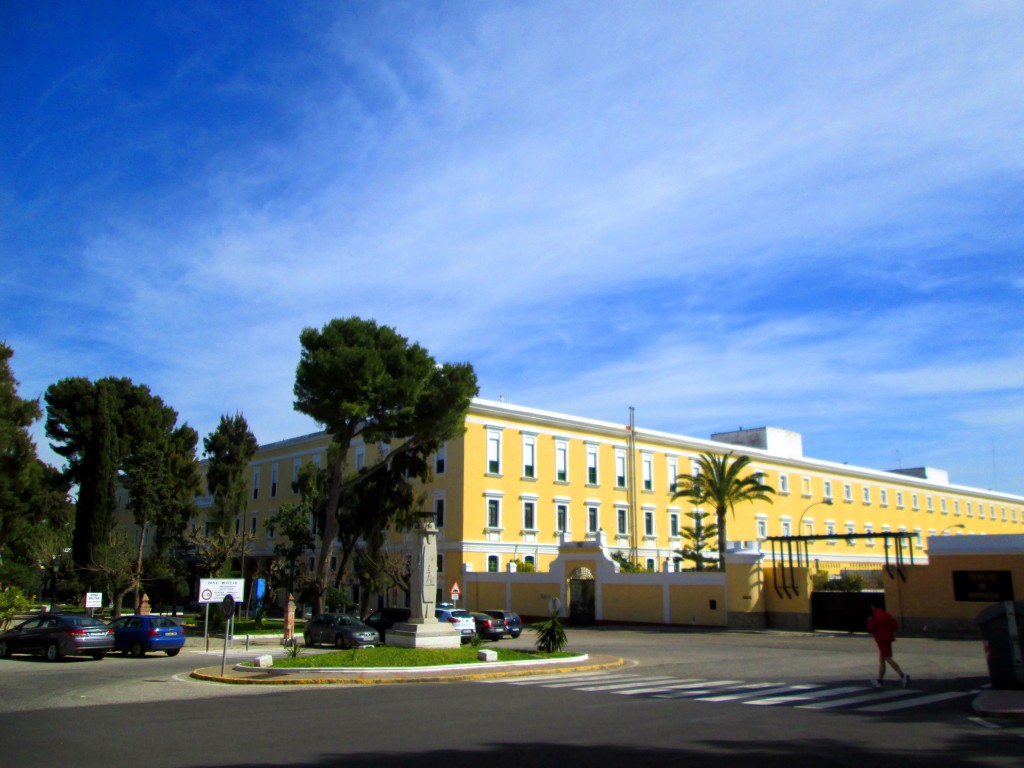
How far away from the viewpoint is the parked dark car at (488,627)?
3197 cm

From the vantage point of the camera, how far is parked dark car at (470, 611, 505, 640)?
32.0 meters

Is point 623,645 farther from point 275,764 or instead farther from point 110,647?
point 275,764

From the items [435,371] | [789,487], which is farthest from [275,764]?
[789,487]

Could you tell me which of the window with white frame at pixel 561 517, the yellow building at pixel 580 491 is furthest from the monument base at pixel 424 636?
the window with white frame at pixel 561 517

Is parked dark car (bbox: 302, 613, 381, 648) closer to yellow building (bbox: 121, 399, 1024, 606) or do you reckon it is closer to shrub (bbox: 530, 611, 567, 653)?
shrub (bbox: 530, 611, 567, 653)

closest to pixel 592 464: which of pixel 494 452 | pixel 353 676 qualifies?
pixel 494 452

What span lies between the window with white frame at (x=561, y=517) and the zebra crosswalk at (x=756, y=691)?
3537 centimetres

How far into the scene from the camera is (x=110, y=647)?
84.0 ft

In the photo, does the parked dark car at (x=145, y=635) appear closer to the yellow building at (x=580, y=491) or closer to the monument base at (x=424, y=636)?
the monument base at (x=424, y=636)

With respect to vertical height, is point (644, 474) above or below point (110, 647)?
above

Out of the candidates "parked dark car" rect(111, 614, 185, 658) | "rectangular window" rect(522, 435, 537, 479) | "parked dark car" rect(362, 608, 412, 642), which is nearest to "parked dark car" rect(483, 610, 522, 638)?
"parked dark car" rect(362, 608, 412, 642)

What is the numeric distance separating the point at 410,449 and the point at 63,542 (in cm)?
2294

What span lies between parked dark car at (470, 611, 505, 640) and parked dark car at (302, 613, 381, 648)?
4475 mm

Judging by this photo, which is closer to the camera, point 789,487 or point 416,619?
point 416,619
